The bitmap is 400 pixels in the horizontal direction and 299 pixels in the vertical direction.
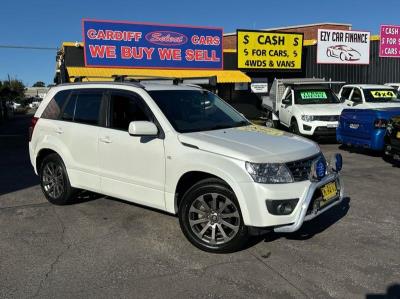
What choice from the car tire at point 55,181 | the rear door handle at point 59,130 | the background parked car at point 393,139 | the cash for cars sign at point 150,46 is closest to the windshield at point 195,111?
the rear door handle at point 59,130

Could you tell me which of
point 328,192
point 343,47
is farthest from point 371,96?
point 328,192

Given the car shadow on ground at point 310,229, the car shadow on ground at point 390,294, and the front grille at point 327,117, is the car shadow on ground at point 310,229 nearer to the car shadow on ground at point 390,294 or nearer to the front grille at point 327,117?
the car shadow on ground at point 390,294

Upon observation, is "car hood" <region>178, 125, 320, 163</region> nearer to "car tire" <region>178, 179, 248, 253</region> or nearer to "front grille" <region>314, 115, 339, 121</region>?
"car tire" <region>178, 179, 248, 253</region>

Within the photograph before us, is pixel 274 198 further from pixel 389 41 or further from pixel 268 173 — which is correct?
pixel 389 41

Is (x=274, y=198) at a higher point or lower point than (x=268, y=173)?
lower

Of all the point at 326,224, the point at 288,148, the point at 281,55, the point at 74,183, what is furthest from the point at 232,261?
the point at 281,55

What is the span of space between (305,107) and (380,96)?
267cm

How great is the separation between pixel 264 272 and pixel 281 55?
65.3 ft

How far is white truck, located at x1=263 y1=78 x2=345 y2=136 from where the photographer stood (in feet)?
44.5

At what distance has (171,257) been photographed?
4598mm

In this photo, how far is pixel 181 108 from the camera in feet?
18.0

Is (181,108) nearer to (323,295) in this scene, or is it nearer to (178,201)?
(178,201)

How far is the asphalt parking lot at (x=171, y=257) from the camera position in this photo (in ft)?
12.8

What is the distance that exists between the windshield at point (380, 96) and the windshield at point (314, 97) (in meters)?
0.98
